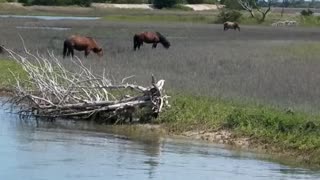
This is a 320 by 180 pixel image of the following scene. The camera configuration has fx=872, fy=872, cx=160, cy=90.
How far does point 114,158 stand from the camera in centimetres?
1421

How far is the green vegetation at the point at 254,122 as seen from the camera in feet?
50.1

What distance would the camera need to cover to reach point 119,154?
14617mm

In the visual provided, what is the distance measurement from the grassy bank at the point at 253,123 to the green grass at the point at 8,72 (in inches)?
206

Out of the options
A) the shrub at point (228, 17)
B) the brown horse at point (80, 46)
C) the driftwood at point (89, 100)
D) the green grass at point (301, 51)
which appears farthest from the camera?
the shrub at point (228, 17)

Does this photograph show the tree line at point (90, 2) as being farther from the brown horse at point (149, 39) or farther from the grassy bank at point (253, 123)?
the grassy bank at point (253, 123)

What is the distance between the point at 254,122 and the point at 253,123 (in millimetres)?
31

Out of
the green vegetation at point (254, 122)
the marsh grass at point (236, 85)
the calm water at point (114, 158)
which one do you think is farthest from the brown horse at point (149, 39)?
the calm water at point (114, 158)

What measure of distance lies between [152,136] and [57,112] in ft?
8.28

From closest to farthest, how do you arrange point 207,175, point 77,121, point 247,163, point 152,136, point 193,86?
1. point 207,175
2. point 247,163
3. point 152,136
4. point 77,121
5. point 193,86

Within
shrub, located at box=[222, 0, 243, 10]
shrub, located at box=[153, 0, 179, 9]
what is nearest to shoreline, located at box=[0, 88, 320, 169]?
shrub, located at box=[222, 0, 243, 10]

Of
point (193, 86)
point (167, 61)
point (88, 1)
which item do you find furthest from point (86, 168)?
point (88, 1)

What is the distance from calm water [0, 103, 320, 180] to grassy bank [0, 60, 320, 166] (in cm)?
73

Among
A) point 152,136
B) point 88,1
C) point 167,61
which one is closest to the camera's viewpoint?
point 152,136

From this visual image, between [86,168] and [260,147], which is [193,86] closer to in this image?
[260,147]
